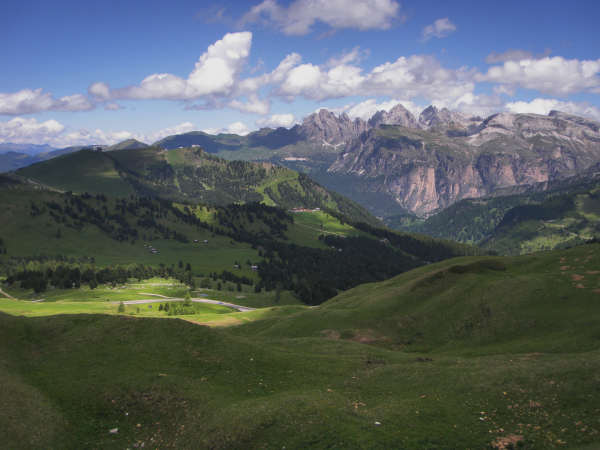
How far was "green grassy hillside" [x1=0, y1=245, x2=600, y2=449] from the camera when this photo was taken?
33750 millimetres

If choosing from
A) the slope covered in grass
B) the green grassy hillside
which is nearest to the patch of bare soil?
the green grassy hillside

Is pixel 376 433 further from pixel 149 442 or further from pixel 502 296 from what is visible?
pixel 502 296

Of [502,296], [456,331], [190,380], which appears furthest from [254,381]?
[502,296]

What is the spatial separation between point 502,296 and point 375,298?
36694 mm

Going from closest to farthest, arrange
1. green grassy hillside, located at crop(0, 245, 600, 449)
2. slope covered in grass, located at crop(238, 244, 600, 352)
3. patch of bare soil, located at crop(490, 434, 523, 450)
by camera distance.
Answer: patch of bare soil, located at crop(490, 434, 523, 450) → green grassy hillside, located at crop(0, 245, 600, 449) → slope covered in grass, located at crop(238, 244, 600, 352)

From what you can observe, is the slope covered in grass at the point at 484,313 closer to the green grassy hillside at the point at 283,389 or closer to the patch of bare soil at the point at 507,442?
the green grassy hillside at the point at 283,389

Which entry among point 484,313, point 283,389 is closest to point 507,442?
point 283,389

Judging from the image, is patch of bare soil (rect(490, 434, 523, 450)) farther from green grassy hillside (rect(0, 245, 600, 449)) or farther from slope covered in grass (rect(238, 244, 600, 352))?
slope covered in grass (rect(238, 244, 600, 352))

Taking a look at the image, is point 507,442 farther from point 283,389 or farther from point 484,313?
A: point 484,313

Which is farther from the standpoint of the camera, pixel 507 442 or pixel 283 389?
pixel 283 389

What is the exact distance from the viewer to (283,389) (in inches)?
1797

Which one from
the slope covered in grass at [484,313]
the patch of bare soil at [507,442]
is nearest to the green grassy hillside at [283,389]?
the patch of bare soil at [507,442]

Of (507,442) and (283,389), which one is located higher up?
(507,442)

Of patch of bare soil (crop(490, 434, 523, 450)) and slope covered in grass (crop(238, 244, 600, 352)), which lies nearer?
patch of bare soil (crop(490, 434, 523, 450))
